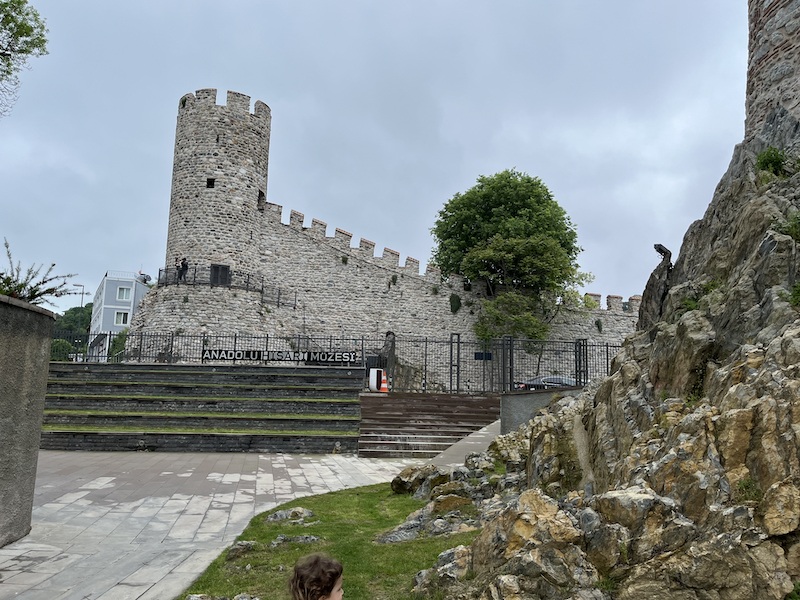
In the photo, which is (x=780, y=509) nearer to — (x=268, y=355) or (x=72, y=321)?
(x=268, y=355)

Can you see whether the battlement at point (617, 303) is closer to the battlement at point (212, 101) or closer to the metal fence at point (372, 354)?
the metal fence at point (372, 354)

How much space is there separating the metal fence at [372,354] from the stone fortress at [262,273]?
76 cm

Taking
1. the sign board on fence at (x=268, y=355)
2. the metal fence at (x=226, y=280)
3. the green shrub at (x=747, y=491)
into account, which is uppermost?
the metal fence at (x=226, y=280)

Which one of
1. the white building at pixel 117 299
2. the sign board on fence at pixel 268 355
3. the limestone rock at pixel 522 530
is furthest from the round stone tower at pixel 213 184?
the white building at pixel 117 299

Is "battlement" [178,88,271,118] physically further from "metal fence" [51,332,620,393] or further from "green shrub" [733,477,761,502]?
"green shrub" [733,477,761,502]

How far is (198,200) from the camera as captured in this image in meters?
28.6

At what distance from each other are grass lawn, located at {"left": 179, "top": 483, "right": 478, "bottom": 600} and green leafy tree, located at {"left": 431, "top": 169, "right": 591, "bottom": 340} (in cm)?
2322

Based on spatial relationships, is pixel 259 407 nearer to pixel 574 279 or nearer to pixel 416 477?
pixel 416 477

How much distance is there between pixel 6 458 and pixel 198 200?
81.2 feet

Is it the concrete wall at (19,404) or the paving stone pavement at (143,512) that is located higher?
the concrete wall at (19,404)

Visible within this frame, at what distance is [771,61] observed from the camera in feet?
28.5

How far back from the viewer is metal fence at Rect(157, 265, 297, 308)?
89.4 ft

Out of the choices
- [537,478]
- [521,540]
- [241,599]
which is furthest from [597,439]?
[241,599]

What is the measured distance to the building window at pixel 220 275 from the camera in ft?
91.1
